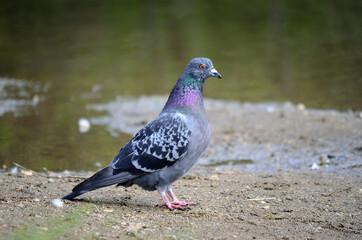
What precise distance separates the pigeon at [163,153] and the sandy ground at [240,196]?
0.70 ft

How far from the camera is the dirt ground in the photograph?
394 centimetres

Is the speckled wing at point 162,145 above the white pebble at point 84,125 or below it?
above

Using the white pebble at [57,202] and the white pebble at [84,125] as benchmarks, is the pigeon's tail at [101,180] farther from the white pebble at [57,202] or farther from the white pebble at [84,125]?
the white pebble at [84,125]

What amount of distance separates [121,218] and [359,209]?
6.88ft

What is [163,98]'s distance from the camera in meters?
9.99

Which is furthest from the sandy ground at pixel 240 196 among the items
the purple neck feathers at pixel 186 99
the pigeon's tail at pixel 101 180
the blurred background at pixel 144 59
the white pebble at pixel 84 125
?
the white pebble at pixel 84 125

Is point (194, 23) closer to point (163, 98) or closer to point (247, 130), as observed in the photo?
point (163, 98)

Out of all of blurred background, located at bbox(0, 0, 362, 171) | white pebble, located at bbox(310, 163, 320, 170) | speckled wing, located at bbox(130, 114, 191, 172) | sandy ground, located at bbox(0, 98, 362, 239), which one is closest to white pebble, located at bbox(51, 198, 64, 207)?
sandy ground, located at bbox(0, 98, 362, 239)

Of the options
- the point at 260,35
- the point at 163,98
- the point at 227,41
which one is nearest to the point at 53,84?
the point at 163,98

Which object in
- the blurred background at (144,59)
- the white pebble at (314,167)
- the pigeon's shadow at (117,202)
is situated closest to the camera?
the pigeon's shadow at (117,202)

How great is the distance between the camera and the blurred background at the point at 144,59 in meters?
8.49

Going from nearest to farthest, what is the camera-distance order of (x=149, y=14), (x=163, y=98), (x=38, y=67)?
1. (x=163, y=98)
2. (x=38, y=67)
3. (x=149, y=14)

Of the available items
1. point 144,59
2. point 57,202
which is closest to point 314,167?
point 57,202

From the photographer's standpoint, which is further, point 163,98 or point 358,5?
point 358,5
